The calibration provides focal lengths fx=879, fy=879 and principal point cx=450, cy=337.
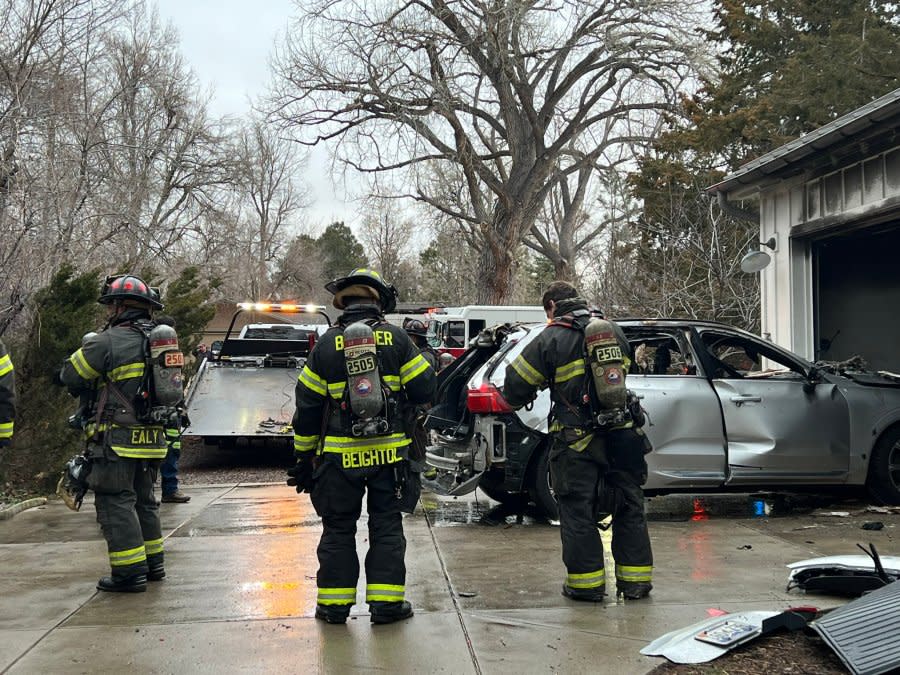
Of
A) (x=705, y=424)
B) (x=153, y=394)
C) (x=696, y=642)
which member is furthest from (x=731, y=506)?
(x=153, y=394)

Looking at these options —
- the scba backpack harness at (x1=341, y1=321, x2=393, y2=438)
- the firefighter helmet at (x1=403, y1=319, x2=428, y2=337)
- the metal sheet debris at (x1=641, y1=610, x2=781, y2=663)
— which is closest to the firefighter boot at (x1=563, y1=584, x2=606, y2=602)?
the metal sheet debris at (x1=641, y1=610, x2=781, y2=663)

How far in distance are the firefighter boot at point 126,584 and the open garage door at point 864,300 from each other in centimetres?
890

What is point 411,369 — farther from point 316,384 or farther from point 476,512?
point 476,512

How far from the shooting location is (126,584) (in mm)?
5000

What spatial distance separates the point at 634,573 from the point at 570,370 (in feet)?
3.75

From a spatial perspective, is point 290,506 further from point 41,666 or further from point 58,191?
point 58,191

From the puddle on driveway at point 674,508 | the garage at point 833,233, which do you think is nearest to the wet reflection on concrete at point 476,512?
the puddle on driveway at point 674,508

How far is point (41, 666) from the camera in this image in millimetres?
3812

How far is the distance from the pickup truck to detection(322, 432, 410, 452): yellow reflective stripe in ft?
17.6

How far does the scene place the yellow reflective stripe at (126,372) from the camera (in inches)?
202

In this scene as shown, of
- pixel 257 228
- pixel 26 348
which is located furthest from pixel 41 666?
pixel 257 228

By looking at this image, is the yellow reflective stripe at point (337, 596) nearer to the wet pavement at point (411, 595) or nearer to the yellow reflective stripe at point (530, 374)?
the wet pavement at point (411, 595)

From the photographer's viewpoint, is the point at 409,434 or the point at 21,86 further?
the point at 21,86

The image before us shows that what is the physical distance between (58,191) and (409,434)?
9.28 metres
